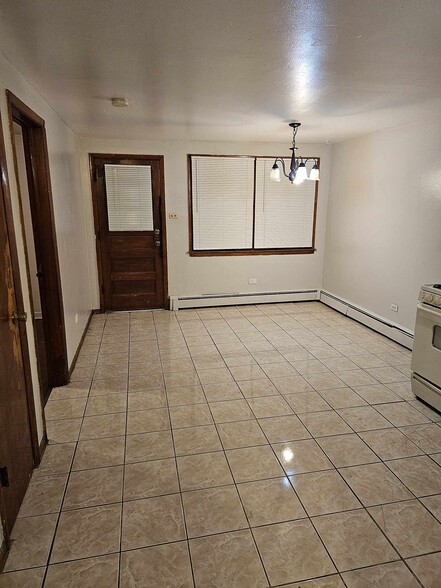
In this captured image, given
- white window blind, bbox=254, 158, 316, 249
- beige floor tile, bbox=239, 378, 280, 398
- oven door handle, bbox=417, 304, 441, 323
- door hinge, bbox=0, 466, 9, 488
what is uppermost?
white window blind, bbox=254, 158, 316, 249

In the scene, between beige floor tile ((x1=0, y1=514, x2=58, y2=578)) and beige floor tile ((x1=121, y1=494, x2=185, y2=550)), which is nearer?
beige floor tile ((x1=0, y1=514, x2=58, y2=578))

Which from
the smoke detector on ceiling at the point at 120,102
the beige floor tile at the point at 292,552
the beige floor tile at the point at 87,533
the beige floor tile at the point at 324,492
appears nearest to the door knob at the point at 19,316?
the beige floor tile at the point at 87,533

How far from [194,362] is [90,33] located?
286 centimetres

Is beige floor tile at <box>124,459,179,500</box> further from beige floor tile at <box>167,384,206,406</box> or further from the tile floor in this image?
beige floor tile at <box>167,384,206,406</box>

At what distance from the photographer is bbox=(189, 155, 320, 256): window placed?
553cm

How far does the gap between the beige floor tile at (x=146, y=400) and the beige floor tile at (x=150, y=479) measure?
0.69 m

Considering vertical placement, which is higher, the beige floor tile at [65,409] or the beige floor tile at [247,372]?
the beige floor tile at [247,372]

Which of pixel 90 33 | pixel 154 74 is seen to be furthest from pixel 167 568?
pixel 154 74

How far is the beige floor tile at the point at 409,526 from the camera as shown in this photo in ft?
5.94

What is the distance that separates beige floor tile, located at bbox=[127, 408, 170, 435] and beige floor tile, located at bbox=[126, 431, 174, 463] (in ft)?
0.20

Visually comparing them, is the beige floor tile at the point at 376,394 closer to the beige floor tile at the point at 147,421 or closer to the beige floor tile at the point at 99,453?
the beige floor tile at the point at 147,421

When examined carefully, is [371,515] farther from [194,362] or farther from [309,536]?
[194,362]

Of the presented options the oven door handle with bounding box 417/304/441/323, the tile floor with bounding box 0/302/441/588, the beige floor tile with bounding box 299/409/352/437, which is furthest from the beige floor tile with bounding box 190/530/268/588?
the oven door handle with bounding box 417/304/441/323

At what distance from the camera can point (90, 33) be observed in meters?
1.89
